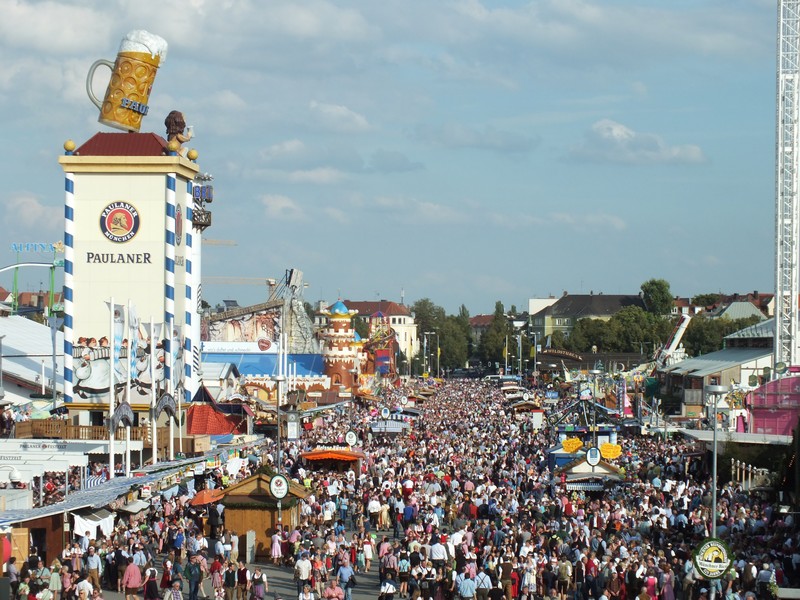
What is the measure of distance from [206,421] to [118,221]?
26.6 ft

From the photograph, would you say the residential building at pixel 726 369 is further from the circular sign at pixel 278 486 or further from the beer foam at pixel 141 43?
the circular sign at pixel 278 486

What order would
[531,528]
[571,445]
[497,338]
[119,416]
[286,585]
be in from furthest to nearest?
[497,338]
[571,445]
[119,416]
[531,528]
[286,585]

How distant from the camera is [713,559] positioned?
1959 cm

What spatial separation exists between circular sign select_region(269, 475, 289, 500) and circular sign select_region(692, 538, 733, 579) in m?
10.0

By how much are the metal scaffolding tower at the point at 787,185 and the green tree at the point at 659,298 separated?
111 metres

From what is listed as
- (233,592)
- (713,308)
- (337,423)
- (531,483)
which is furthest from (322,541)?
(713,308)

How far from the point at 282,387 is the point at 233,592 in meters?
54.5

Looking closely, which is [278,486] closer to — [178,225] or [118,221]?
[118,221]

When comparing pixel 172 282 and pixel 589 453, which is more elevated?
pixel 172 282

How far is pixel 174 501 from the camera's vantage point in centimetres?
3262

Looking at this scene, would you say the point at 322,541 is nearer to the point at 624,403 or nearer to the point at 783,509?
the point at 783,509

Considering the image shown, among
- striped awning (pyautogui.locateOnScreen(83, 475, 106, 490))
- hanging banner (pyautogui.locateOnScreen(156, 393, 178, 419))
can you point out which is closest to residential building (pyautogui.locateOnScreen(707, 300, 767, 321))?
hanging banner (pyautogui.locateOnScreen(156, 393, 178, 419))

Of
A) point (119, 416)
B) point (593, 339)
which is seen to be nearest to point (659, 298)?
point (593, 339)

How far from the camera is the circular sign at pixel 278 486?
2714cm
